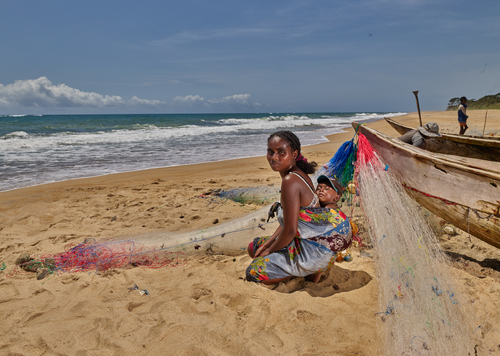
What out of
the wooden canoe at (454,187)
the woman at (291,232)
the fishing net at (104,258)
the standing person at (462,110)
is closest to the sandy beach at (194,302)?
the fishing net at (104,258)

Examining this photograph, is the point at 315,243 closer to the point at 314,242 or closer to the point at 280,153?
the point at 314,242

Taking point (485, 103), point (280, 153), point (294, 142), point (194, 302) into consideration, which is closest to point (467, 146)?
point (294, 142)

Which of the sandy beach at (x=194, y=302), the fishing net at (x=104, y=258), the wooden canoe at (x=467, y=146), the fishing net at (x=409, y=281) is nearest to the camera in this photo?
the fishing net at (x=409, y=281)

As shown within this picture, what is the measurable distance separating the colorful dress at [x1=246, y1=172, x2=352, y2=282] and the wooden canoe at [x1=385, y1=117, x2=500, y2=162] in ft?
11.0

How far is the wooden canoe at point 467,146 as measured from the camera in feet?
14.5

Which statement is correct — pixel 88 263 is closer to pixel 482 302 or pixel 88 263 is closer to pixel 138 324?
pixel 138 324

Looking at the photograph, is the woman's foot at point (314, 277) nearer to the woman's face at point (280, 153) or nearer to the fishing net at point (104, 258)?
the woman's face at point (280, 153)

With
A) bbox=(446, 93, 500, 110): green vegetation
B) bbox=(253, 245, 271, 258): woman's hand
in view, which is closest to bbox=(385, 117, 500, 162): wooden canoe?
bbox=(253, 245, 271, 258): woman's hand

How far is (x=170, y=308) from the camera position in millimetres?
2434

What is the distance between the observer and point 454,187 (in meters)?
2.51

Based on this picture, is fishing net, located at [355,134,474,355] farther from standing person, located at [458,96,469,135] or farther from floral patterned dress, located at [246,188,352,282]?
standing person, located at [458,96,469,135]

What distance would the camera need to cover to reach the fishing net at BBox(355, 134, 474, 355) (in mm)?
1881

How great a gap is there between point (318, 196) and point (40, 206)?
5.04 m

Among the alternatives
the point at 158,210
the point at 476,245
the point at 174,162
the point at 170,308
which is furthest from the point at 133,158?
the point at 476,245
